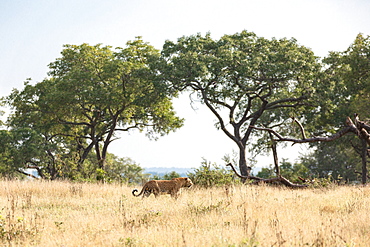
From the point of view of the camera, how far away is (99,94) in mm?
32719

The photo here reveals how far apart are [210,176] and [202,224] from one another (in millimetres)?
10065

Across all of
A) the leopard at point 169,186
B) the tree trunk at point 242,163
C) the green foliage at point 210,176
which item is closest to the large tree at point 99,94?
the tree trunk at point 242,163

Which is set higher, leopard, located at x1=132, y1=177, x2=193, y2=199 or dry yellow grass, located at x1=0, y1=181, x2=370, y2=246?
leopard, located at x1=132, y1=177, x2=193, y2=199

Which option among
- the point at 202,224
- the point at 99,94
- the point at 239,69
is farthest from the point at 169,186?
the point at 99,94

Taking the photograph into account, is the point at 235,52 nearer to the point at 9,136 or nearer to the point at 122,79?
the point at 122,79

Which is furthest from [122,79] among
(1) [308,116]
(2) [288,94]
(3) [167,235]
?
(3) [167,235]

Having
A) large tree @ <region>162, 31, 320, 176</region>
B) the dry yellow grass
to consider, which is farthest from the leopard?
large tree @ <region>162, 31, 320, 176</region>

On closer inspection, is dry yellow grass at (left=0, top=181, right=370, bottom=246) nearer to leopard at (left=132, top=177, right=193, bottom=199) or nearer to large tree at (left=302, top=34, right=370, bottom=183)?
leopard at (left=132, top=177, right=193, bottom=199)

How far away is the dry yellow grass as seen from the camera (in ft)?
21.9

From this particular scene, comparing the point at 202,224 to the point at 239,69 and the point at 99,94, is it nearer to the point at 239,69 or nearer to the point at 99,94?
the point at 239,69

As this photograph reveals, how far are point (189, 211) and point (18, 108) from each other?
33.5 meters

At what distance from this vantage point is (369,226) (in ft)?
25.3

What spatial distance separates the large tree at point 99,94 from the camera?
32375 mm

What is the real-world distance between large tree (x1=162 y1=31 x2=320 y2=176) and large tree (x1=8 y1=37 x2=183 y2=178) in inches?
93.2
